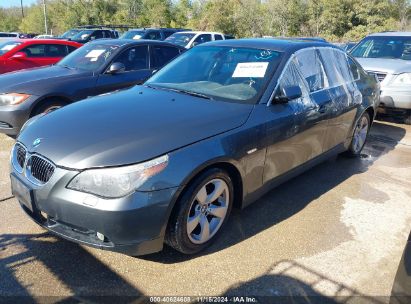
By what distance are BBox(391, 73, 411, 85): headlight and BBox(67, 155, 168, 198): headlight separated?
648 cm

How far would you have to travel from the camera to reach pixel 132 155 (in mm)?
2576

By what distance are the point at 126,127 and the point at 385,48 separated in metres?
7.61

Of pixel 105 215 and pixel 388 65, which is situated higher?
pixel 388 65

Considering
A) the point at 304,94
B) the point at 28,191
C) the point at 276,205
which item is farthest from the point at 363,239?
the point at 28,191

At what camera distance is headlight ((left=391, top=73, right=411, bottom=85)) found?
739 cm

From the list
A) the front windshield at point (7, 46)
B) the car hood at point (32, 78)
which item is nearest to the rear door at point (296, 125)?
the car hood at point (32, 78)

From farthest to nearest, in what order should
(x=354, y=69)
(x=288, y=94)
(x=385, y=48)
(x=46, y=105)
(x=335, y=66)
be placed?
(x=385, y=48)
(x=46, y=105)
(x=354, y=69)
(x=335, y=66)
(x=288, y=94)

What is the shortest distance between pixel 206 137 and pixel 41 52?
8.71 meters

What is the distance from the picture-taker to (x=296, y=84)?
12.5 feet

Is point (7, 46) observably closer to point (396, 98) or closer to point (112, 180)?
point (396, 98)

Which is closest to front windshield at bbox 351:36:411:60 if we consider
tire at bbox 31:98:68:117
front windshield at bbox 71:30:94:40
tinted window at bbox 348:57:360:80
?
tinted window at bbox 348:57:360:80

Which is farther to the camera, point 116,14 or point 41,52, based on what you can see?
point 116,14

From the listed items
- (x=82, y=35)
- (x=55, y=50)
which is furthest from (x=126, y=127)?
(x=82, y=35)

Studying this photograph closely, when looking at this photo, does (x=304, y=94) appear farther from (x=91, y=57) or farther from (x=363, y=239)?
(x=91, y=57)
